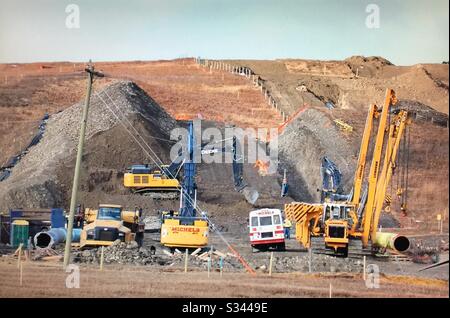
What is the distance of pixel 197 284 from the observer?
1122 inches

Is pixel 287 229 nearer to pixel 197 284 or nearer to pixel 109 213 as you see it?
pixel 109 213

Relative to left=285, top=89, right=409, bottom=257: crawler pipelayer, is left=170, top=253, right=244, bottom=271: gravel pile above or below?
below

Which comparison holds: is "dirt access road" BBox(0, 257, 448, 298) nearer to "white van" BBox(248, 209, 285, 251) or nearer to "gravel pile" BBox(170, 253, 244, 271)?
"gravel pile" BBox(170, 253, 244, 271)

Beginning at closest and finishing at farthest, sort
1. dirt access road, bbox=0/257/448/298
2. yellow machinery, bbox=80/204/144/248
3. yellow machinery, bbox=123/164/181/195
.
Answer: dirt access road, bbox=0/257/448/298
yellow machinery, bbox=80/204/144/248
yellow machinery, bbox=123/164/181/195

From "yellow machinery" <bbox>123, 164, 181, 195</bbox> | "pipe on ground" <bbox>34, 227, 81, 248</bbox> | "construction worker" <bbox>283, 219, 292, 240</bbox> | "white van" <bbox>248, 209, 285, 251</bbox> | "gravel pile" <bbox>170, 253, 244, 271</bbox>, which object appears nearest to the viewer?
"gravel pile" <bbox>170, 253, 244, 271</bbox>

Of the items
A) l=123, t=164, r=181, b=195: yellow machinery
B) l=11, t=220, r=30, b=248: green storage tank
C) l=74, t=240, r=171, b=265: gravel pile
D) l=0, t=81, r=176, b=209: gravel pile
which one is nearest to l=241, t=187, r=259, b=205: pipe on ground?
l=123, t=164, r=181, b=195: yellow machinery

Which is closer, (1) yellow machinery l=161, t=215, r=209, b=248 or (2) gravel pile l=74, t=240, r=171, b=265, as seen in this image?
(2) gravel pile l=74, t=240, r=171, b=265

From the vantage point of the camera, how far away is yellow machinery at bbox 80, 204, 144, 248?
1689 inches

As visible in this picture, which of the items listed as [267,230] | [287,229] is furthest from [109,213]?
[287,229]

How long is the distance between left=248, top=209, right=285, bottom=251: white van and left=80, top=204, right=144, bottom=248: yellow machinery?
5.62 meters

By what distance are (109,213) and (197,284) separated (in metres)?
18.1

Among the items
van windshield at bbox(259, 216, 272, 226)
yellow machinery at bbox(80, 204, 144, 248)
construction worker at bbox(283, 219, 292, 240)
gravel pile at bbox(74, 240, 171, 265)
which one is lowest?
construction worker at bbox(283, 219, 292, 240)
